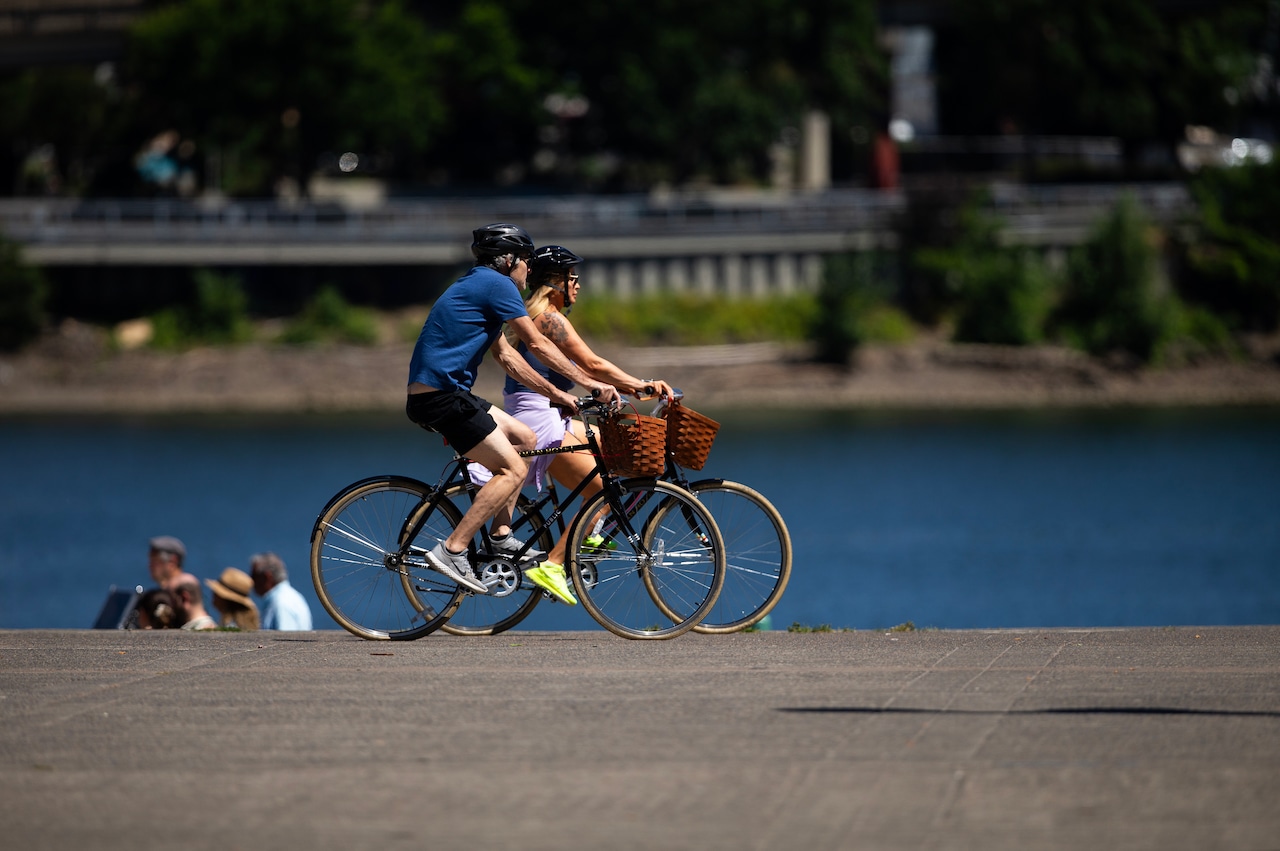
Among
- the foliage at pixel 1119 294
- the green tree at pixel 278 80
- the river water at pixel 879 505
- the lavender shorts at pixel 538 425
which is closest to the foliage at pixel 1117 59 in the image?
the foliage at pixel 1119 294

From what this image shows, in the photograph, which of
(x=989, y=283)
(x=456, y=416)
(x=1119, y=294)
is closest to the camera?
(x=456, y=416)

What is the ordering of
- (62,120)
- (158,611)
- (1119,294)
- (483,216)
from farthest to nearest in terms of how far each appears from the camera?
(62,120) < (483,216) < (1119,294) < (158,611)

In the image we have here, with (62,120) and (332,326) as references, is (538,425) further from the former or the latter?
(62,120)

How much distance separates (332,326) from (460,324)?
50392 millimetres

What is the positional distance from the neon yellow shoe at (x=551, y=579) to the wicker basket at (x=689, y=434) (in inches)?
32.5

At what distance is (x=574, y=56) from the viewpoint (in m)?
66.8

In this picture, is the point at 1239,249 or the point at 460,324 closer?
the point at 460,324

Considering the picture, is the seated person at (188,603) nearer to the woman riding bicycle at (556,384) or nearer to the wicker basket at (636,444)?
the woman riding bicycle at (556,384)

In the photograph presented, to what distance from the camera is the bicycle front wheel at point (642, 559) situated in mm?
9414

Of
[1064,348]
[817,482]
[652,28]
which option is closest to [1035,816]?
[817,482]

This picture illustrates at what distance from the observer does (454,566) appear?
9.29 metres

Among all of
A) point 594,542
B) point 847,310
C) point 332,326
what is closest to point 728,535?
point 594,542

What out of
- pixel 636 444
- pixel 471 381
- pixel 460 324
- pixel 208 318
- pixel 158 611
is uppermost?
pixel 460 324

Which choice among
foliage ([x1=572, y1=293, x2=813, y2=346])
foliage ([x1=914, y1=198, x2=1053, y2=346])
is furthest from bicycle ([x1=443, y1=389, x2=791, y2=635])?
foliage ([x1=914, y1=198, x2=1053, y2=346])
